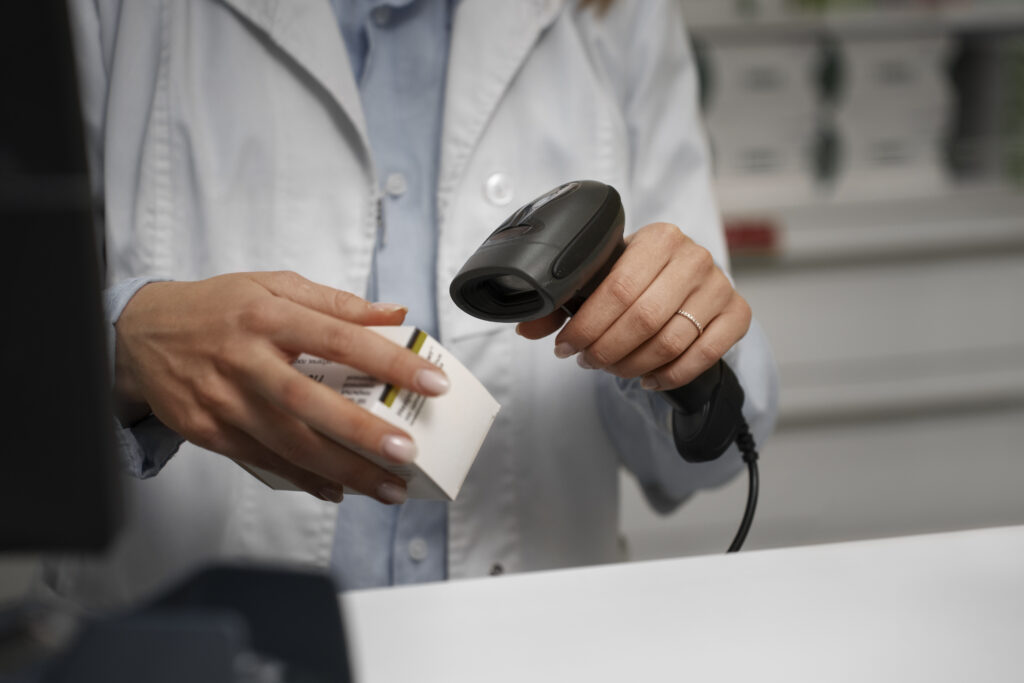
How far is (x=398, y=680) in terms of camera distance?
0.31 meters

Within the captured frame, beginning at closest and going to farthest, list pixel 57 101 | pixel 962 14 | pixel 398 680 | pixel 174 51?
pixel 57 101, pixel 398 680, pixel 174 51, pixel 962 14

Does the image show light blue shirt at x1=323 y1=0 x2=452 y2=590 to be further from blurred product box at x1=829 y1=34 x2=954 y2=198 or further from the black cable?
blurred product box at x1=829 y1=34 x2=954 y2=198

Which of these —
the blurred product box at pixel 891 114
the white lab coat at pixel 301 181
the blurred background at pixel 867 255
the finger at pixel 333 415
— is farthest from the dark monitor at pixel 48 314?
the blurred product box at pixel 891 114

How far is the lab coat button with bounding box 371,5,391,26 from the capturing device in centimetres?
56

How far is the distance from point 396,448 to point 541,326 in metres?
0.15

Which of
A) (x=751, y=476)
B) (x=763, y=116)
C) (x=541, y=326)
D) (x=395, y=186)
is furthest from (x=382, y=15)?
(x=763, y=116)

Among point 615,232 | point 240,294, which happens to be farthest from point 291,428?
point 615,232

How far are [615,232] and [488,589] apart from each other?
0.60 feet

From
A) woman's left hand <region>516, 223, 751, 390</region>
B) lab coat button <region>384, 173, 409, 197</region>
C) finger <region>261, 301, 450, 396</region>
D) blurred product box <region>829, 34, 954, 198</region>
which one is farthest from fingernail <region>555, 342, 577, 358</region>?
blurred product box <region>829, 34, 954, 198</region>

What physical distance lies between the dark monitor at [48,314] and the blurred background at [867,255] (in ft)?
3.54

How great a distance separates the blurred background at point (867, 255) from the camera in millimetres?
1218

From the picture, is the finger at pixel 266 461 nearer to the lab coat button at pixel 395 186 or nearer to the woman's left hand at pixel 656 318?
the woman's left hand at pixel 656 318

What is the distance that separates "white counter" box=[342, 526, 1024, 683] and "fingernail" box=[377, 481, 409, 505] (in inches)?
1.8

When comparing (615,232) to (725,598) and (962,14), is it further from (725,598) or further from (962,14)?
(962,14)
